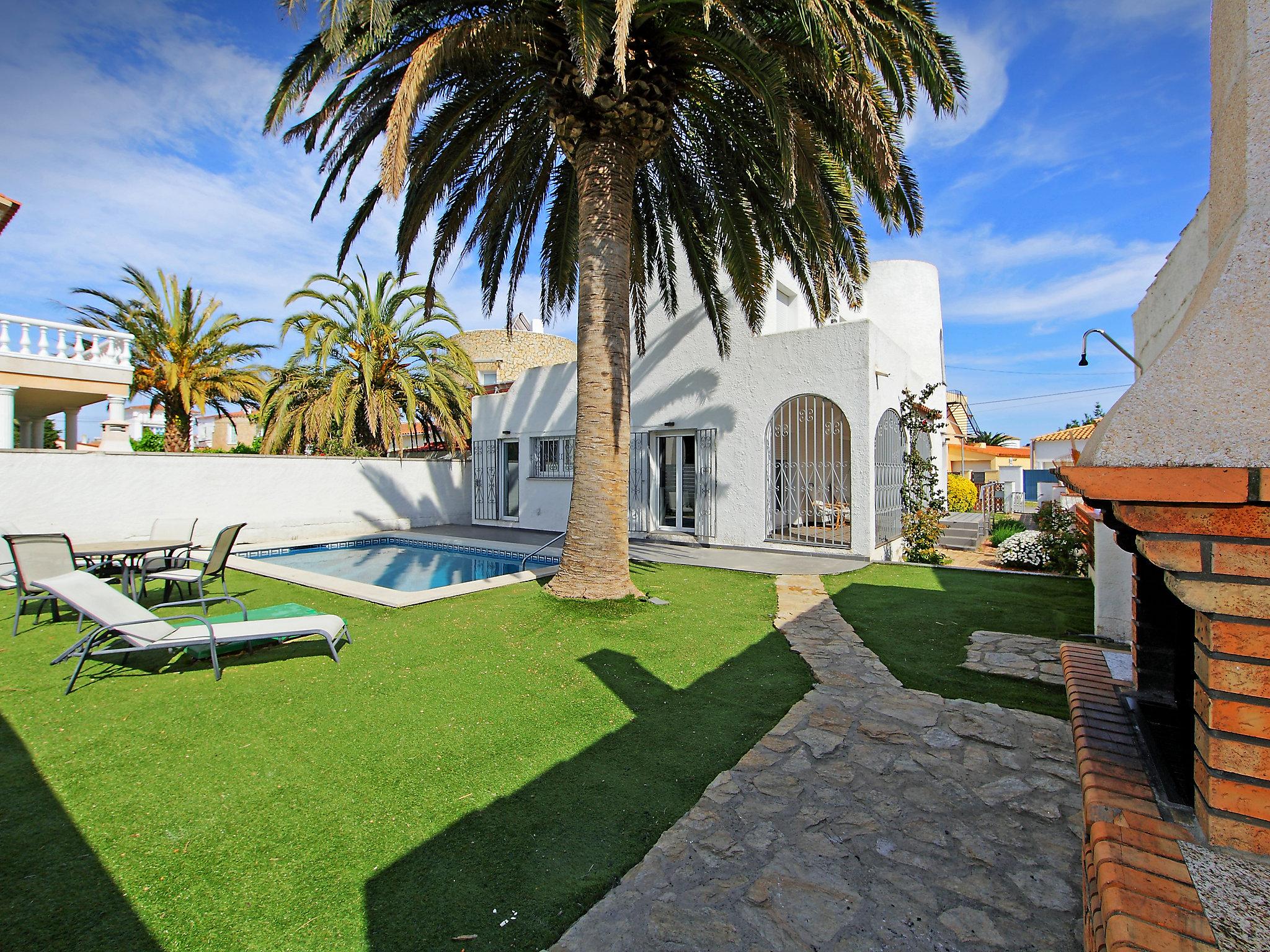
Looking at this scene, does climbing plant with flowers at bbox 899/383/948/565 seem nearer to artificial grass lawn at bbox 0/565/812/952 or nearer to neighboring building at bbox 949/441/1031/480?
artificial grass lawn at bbox 0/565/812/952

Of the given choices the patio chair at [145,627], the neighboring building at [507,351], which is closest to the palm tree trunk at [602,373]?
the patio chair at [145,627]

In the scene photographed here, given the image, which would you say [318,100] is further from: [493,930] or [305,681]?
[493,930]

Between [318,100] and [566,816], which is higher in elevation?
[318,100]

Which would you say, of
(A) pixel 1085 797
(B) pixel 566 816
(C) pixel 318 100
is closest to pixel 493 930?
(B) pixel 566 816

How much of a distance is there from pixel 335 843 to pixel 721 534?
427 inches

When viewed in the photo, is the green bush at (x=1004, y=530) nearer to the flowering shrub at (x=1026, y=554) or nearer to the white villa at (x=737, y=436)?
the white villa at (x=737, y=436)

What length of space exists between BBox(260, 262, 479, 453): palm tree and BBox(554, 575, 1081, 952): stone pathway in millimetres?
18307

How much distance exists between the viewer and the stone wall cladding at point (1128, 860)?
1.38 meters

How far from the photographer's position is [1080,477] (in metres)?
1.69

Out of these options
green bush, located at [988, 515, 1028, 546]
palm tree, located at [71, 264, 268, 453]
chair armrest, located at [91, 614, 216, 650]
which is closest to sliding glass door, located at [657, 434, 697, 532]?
green bush, located at [988, 515, 1028, 546]

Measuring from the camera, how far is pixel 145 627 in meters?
4.88

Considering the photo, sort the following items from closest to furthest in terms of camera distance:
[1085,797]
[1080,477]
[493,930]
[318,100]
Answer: [1080,477] → [1085,797] → [493,930] → [318,100]

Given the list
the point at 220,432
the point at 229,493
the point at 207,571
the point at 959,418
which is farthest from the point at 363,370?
the point at 220,432

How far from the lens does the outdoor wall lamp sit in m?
6.43
